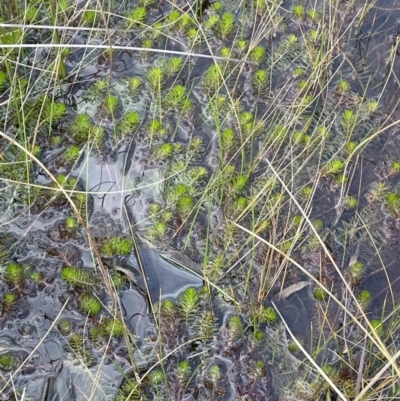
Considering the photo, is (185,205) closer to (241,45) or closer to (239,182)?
(239,182)

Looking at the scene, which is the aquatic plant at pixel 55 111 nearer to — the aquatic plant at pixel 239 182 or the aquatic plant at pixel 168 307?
the aquatic plant at pixel 239 182

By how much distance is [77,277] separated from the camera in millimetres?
2934

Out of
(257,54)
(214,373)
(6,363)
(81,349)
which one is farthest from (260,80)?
(6,363)

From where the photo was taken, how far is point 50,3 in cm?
356

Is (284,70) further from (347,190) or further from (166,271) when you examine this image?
(166,271)

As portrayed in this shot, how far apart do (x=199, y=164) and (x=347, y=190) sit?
0.91 m

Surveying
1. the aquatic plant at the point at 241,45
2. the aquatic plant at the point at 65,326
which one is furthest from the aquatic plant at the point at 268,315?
the aquatic plant at the point at 241,45

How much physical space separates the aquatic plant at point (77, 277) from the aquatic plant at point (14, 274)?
0.21m

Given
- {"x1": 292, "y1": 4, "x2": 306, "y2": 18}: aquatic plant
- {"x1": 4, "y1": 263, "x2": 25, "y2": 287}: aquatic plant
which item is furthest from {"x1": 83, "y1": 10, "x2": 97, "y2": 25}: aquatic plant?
{"x1": 4, "y1": 263, "x2": 25, "y2": 287}: aquatic plant

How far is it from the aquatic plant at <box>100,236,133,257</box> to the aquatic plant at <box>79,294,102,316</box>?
10.8 inches

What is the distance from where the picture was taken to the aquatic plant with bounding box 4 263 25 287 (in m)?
2.88

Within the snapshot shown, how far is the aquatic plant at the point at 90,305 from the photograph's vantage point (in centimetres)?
289

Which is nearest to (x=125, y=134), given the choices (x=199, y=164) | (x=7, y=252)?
(x=199, y=164)

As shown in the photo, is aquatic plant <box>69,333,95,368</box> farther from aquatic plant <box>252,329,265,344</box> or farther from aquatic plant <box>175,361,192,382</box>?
aquatic plant <box>252,329,265,344</box>
